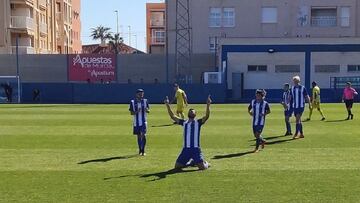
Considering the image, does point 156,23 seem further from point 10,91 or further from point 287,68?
point 10,91

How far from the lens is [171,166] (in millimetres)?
13781

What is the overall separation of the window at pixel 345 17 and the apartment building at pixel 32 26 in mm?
32187

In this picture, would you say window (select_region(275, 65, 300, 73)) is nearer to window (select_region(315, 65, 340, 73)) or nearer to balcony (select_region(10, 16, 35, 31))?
window (select_region(315, 65, 340, 73))

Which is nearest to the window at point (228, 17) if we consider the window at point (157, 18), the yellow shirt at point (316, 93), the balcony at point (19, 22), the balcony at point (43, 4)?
the balcony at point (19, 22)

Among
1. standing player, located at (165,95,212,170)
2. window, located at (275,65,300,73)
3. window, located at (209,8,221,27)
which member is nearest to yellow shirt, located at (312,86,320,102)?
standing player, located at (165,95,212,170)

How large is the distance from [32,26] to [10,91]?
17.3m

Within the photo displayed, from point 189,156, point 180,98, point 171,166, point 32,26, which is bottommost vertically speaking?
point 171,166

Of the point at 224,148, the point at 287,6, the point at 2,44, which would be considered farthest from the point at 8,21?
the point at 224,148

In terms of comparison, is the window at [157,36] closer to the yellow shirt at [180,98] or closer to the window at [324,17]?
the window at [324,17]

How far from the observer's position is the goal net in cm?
4697

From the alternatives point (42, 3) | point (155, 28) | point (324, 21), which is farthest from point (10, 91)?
point (155, 28)

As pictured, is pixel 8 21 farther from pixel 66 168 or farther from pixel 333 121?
pixel 66 168

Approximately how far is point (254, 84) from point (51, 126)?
29755mm

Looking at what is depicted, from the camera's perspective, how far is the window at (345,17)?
61188mm
